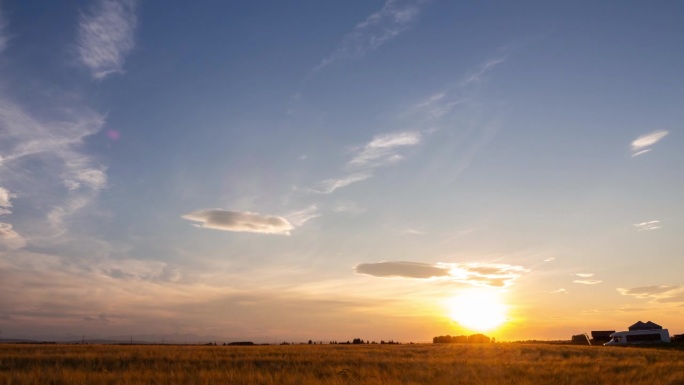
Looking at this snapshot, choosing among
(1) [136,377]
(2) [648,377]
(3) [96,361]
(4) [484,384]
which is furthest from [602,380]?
(3) [96,361]

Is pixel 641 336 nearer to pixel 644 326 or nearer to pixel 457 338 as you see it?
pixel 644 326

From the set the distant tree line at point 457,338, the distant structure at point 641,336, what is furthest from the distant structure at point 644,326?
the distant tree line at point 457,338

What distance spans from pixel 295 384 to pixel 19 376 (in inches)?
382

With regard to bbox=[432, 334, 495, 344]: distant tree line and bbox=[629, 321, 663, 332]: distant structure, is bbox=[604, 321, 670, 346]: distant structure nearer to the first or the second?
bbox=[629, 321, 663, 332]: distant structure

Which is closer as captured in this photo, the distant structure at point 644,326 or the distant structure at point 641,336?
the distant structure at point 641,336

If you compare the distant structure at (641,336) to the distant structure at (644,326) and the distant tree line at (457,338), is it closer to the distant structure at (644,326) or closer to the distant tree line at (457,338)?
the distant structure at (644,326)

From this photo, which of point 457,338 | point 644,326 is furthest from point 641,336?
point 457,338

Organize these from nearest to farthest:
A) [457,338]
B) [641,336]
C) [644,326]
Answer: [641,336] < [644,326] < [457,338]

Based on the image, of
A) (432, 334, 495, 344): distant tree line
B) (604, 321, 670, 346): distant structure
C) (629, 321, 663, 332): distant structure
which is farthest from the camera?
(432, 334, 495, 344): distant tree line

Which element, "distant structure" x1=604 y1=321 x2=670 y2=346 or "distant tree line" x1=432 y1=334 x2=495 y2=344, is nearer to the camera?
"distant structure" x1=604 y1=321 x2=670 y2=346

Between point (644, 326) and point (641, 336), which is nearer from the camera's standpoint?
point (641, 336)

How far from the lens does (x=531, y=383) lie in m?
16.3

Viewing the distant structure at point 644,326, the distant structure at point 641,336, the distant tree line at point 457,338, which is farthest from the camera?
the distant tree line at point 457,338

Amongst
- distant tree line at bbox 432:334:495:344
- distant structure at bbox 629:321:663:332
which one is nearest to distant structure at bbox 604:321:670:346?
distant structure at bbox 629:321:663:332
